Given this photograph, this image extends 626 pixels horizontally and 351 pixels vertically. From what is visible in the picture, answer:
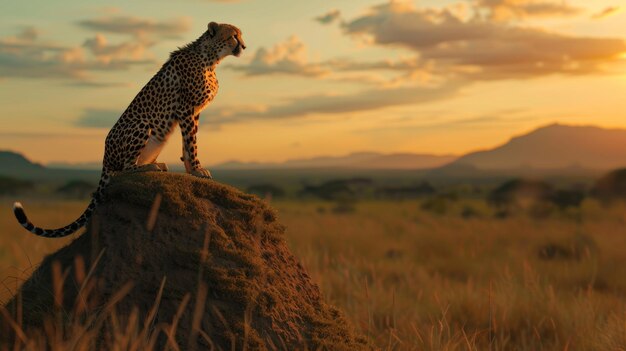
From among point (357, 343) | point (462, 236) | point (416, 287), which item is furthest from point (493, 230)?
point (357, 343)

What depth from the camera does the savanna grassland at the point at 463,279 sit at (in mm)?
7812

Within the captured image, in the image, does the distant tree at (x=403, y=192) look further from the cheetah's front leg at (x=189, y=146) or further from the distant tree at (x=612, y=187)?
the cheetah's front leg at (x=189, y=146)

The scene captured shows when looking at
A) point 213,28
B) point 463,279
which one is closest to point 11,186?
point 463,279

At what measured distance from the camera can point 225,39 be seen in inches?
240

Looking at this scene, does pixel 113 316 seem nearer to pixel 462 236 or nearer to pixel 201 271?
pixel 201 271

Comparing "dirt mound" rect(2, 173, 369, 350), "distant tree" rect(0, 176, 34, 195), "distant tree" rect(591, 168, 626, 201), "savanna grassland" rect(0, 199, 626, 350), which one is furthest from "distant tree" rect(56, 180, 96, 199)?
"dirt mound" rect(2, 173, 369, 350)

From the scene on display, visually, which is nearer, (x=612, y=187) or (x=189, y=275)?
(x=189, y=275)

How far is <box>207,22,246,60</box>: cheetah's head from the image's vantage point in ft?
20.0

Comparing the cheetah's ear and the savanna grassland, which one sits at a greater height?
the cheetah's ear

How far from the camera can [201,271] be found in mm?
4344

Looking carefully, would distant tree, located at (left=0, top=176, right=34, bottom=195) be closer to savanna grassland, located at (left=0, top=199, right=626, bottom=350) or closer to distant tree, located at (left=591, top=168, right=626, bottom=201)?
savanna grassland, located at (left=0, top=199, right=626, bottom=350)

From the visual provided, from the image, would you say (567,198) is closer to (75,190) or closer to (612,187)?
(612,187)

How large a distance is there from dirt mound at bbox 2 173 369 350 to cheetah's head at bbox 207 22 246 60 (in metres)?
1.39

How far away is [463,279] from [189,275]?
11063 millimetres
